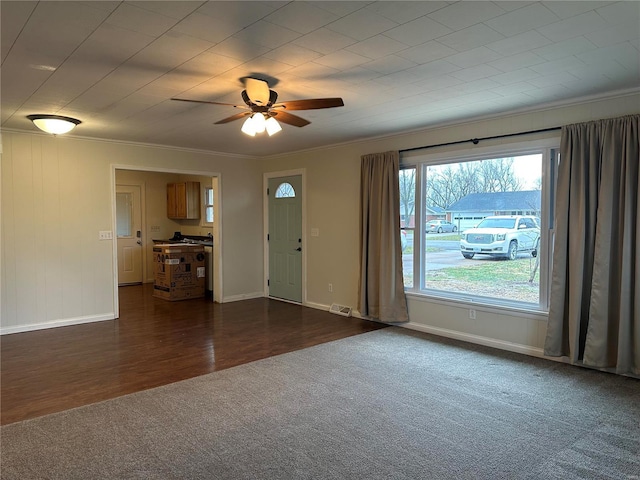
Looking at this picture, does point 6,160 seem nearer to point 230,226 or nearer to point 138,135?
point 138,135

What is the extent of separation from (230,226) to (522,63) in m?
5.19

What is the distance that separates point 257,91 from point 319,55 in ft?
2.09

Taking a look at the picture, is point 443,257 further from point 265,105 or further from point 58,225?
point 58,225

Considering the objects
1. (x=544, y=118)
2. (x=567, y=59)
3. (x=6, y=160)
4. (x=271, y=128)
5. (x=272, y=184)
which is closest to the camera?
(x=567, y=59)

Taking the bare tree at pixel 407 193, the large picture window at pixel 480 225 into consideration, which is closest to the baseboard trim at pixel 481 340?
the large picture window at pixel 480 225

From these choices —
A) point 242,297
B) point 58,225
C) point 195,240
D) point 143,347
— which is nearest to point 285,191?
point 242,297

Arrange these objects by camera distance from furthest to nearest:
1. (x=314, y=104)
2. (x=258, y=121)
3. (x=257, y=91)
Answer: (x=258, y=121) → (x=257, y=91) → (x=314, y=104)

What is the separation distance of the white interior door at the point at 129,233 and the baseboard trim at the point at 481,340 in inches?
236

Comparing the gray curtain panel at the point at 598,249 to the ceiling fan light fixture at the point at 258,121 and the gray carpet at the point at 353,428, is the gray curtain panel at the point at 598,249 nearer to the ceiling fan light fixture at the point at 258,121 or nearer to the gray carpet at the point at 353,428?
the gray carpet at the point at 353,428

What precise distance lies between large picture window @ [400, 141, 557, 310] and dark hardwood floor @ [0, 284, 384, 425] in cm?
117

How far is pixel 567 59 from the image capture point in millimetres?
2951

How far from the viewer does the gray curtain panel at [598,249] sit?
360cm

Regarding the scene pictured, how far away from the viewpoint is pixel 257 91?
3.25 m

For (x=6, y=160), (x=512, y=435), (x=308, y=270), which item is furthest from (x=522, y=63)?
(x=6, y=160)
